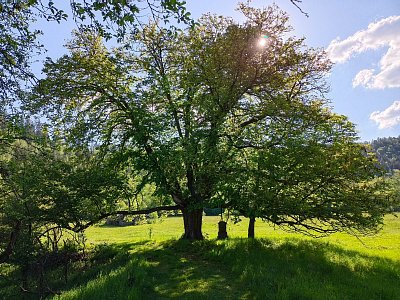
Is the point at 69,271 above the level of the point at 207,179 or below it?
below

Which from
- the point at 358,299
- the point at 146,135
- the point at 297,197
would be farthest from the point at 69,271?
the point at 358,299

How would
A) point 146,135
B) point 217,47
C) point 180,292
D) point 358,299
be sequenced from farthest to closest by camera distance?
point 217,47 < point 146,135 < point 180,292 < point 358,299

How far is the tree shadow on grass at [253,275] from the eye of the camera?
9.00 metres

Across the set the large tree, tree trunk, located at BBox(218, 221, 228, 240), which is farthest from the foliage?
tree trunk, located at BBox(218, 221, 228, 240)

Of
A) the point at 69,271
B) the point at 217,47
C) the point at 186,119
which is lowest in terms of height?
the point at 69,271

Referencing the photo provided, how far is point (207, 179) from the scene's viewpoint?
16125 mm

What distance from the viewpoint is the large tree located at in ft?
50.0

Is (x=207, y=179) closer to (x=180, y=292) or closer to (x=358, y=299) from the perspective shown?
(x=180, y=292)

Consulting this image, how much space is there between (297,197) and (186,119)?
6.88m

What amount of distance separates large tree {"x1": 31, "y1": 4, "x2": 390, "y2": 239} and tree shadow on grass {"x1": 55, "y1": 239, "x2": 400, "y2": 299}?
119 inches

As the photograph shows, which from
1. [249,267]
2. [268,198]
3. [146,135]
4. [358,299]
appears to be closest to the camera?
[358,299]

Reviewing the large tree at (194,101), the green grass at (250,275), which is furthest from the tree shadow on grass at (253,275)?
the large tree at (194,101)

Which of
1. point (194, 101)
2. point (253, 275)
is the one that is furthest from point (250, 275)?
point (194, 101)

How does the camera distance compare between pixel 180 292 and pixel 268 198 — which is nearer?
pixel 180 292
